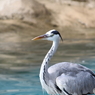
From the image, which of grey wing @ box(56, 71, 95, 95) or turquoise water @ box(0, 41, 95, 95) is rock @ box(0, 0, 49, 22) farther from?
grey wing @ box(56, 71, 95, 95)

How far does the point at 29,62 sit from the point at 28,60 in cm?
23

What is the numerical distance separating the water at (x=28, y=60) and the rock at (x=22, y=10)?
10.0 ft

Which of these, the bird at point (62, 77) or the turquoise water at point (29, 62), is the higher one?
the bird at point (62, 77)

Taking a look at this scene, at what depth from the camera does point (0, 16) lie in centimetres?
1518

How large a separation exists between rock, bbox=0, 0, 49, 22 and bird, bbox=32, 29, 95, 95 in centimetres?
902

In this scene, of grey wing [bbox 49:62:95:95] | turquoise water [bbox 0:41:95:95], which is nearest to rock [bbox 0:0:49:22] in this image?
turquoise water [bbox 0:41:95:95]

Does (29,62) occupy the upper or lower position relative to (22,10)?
upper

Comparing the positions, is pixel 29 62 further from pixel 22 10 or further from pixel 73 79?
pixel 22 10

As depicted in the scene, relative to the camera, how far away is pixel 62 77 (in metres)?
6.04

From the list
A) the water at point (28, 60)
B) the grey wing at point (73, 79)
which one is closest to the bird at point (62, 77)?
the grey wing at point (73, 79)

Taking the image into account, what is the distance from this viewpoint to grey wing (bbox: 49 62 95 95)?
6.02 meters

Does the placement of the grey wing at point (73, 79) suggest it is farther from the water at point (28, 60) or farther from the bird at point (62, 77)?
the water at point (28, 60)

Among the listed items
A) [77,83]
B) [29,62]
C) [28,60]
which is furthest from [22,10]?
[77,83]

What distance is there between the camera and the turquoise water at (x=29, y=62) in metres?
7.25
